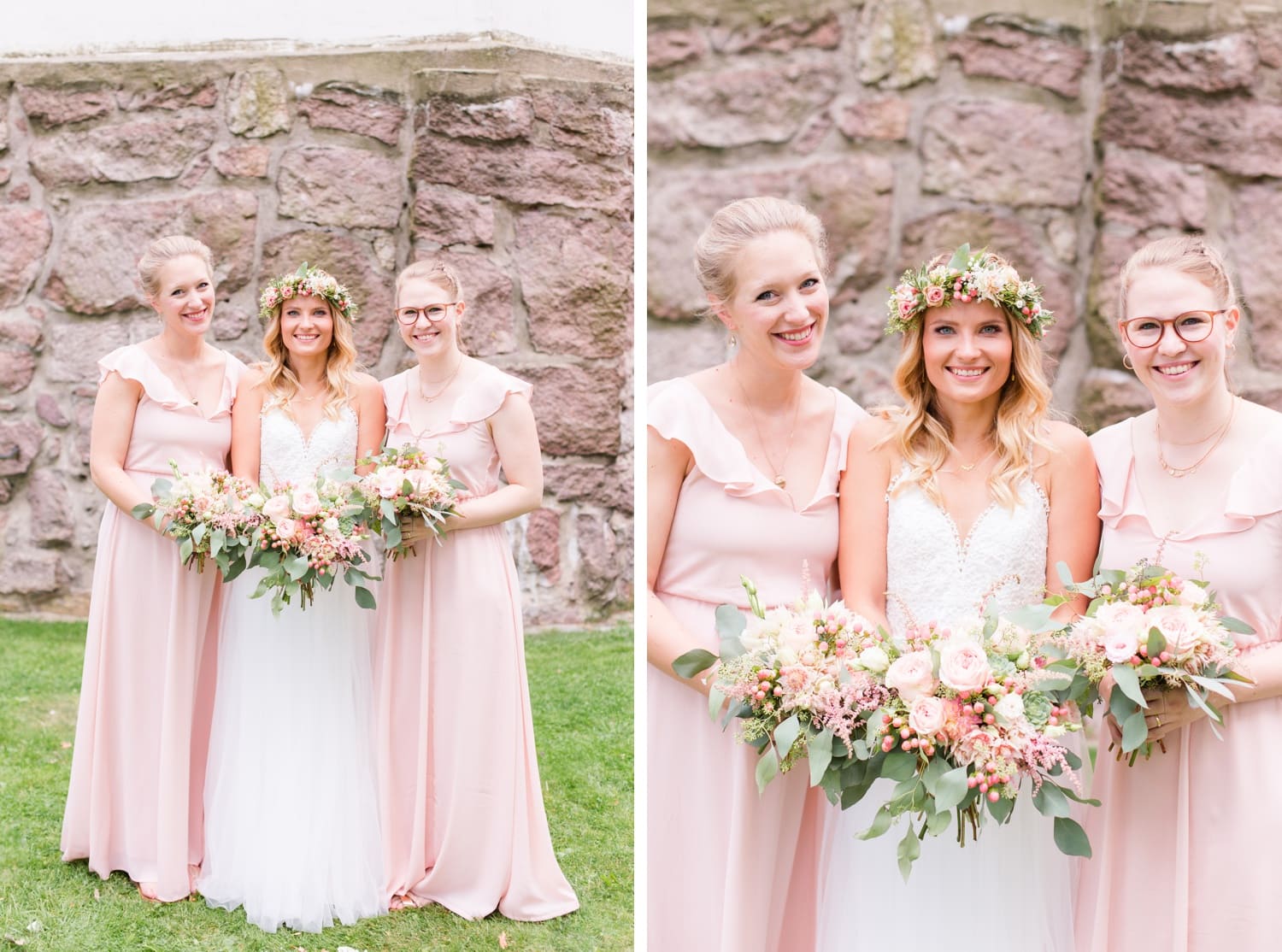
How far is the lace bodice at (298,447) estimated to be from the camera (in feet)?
12.3

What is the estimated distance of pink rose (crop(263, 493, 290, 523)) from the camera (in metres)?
3.44

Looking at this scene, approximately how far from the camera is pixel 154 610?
3838mm

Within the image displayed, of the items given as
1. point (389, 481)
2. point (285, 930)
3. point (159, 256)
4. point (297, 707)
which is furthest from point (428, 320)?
point (285, 930)

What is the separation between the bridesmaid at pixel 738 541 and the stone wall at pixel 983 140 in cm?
146

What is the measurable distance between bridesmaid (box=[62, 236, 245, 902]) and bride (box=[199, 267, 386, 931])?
0.34 feet

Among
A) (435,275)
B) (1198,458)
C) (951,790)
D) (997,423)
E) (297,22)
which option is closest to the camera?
(951,790)

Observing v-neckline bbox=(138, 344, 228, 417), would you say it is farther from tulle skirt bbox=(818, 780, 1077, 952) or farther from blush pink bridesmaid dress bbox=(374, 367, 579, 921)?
tulle skirt bbox=(818, 780, 1077, 952)

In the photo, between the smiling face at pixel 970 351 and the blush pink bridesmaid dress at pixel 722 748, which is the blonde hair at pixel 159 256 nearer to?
the blush pink bridesmaid dress at pixel 722 748

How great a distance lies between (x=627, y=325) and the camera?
557cm

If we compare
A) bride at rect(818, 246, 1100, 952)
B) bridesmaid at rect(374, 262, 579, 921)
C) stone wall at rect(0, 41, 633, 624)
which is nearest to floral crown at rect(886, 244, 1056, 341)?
bride at rect(818, 246, 1100, 952)

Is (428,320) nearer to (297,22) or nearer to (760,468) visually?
(760,468)

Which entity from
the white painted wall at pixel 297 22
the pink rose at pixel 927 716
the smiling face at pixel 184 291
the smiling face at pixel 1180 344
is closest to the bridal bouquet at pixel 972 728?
the pink rose at pixel 927 716

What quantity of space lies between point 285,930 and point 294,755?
1.76 feet

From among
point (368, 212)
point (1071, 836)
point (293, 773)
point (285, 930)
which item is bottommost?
point (285, 930)
